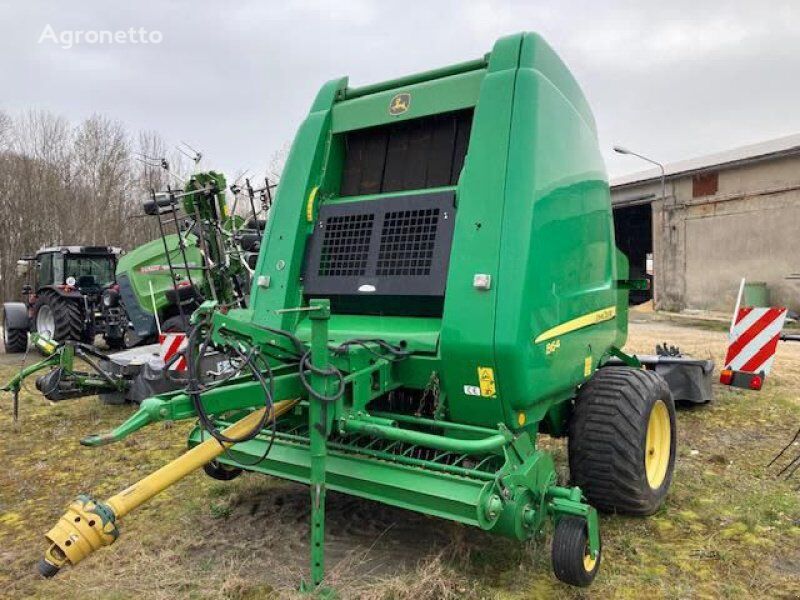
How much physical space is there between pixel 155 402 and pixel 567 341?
193cm

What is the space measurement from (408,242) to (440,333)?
0.59 m

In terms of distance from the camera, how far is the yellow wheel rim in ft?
11.9

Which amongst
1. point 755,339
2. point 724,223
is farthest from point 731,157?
point 755,339

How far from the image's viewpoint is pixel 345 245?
3486mm

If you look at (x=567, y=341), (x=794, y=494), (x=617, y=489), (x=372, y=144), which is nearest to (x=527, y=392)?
(x=567, y=341)

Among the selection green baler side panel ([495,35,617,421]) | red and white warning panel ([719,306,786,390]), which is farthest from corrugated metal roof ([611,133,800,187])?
green baler side panel ([495,35,617,421])

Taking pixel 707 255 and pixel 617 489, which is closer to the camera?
pixel 617 489

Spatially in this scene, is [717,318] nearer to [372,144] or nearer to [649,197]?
[649,197]

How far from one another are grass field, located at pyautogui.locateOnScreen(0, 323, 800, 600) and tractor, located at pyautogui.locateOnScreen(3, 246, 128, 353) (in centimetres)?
643

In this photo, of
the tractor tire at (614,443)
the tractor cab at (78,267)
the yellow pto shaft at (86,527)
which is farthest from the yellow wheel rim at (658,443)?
the tractor cab at (78,267)

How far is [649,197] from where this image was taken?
786 inches

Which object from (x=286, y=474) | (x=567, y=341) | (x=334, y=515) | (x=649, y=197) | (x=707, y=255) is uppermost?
(x=649, y=197)

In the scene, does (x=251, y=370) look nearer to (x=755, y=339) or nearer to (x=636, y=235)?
(x=755, y=339)

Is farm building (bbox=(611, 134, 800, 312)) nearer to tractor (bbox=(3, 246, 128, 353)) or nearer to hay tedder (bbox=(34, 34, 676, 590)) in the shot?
hay tedder (bbox=(34, 34, 676, 590))
